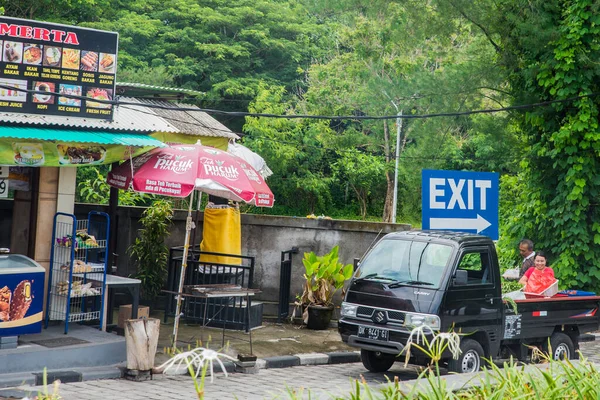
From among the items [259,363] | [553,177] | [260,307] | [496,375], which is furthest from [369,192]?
[496,375]

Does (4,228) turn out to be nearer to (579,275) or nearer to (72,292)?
(72,292)

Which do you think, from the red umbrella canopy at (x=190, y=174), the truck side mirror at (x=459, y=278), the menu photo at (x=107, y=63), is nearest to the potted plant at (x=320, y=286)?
the red umbrella canopy at (x=190, y=174)

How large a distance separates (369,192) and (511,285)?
32541 mm

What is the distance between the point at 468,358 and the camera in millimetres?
10984

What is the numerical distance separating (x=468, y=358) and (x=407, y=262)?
155 cm

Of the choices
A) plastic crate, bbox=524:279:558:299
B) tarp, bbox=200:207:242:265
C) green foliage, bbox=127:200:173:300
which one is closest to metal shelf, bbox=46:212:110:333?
tarp, bbox=200:207:242:265

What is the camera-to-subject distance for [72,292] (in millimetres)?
11344

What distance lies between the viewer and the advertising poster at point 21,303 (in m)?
10.1

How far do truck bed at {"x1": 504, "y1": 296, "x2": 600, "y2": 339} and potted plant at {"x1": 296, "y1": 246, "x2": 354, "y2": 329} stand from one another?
3.85 m

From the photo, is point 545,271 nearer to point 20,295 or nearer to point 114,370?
point 114,370

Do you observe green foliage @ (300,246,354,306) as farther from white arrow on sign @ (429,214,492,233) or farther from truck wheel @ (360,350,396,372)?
truck wheel @ (360,350,396,372)

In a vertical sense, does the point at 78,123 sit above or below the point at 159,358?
above

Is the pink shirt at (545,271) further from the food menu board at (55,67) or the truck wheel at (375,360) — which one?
the food menu board at (55,67)

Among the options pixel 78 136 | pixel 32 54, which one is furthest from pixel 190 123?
pixel 32 54
